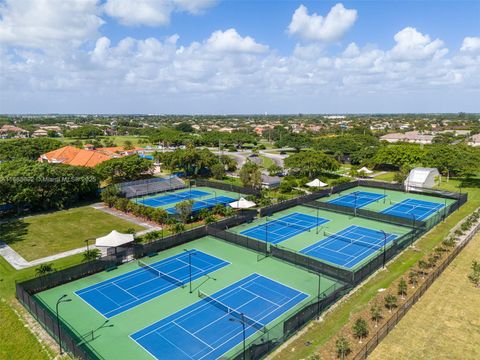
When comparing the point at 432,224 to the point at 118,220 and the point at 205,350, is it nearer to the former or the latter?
the point at 205,350

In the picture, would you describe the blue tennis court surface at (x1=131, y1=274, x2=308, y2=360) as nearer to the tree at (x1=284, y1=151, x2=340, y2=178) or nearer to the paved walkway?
the paved walkway

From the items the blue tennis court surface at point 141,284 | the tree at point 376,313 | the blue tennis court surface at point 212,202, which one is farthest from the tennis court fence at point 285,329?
the blue tennis court surface at point 212,202

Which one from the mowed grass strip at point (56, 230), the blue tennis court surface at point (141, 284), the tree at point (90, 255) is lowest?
the blue tennis court surface at point (141, 284)

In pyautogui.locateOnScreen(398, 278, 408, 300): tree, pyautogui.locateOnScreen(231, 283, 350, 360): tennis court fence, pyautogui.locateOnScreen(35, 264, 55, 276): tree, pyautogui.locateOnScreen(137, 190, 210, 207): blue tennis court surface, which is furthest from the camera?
pyautogui.locateOnScreen(137, 190, 210, 207): blue tennis court surface

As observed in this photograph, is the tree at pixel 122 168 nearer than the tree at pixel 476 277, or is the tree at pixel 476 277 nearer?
the tree at pixel 476 277

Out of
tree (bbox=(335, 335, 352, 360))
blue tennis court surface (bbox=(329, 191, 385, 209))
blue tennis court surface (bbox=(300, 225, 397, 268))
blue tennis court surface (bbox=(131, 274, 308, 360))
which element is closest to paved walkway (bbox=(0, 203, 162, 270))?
blue tennis court surface (bbox=(131, 274, 308, 360))

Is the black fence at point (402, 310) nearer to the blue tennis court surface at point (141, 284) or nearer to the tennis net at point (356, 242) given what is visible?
the tennis net at point (356, 242)
